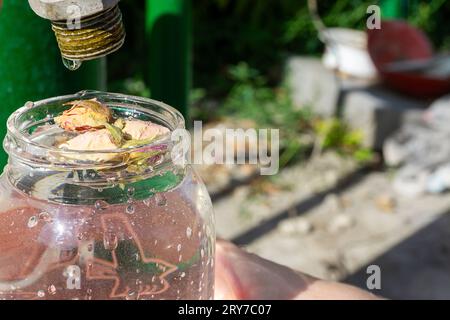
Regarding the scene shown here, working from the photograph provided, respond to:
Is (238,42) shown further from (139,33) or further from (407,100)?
(407,100)

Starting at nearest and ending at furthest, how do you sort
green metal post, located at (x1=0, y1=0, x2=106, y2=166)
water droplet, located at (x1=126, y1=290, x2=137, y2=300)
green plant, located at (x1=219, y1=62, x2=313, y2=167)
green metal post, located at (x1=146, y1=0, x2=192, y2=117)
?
water droplet, located at (x1=126, y1=290, x2=137, y2=300) < green metal post, located at (x1=0, y1=0, x2=106, y2=166) < green metal post, located at (x1=146, y1=0, x2=192, y2=117) < green plant, located at (x1=219, y1=62, x2=313, y2=167)

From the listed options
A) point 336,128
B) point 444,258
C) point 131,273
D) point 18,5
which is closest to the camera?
point 131,273

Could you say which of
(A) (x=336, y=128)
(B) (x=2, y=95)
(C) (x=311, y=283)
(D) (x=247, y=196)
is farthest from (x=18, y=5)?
(A) (x=336, y=128)

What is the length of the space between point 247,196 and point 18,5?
7.78 feet

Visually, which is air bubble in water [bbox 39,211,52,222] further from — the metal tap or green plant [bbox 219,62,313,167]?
green plant [bbox 219,62,313,167]

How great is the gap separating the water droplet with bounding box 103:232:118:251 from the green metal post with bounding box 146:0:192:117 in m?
0.85

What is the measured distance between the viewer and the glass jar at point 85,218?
0.92m

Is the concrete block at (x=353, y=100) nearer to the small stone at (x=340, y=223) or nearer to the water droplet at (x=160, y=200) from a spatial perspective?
the small stone at (x=340, y=223)

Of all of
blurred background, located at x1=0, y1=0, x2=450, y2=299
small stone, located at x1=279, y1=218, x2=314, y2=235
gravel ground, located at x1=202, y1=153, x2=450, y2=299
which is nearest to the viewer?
gravel ground, located at x1=202, y1=153, x2=450, y2=299

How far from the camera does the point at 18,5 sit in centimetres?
112

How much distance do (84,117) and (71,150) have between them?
60mm

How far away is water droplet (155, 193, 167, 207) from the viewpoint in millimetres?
985

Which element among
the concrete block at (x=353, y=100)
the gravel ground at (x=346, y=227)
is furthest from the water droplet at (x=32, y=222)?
the concrete block at (x=353, y=100)

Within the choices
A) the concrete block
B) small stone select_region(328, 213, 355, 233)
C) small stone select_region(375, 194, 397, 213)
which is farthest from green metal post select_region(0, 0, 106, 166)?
the concrete block
